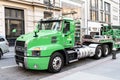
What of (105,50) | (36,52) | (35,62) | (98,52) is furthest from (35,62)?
(105,50)

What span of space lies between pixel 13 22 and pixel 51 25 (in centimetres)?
1144

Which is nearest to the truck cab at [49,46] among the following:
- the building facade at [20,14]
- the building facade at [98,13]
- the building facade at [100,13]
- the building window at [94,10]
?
the building facade at [20,14]

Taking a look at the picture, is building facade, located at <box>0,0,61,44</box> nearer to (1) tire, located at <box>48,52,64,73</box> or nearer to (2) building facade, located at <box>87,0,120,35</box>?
(1) tire, located at <box>48,52,64,73</box>

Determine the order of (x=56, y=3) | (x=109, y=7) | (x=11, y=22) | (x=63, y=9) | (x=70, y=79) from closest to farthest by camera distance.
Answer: (x=70, y=79), (x=11, y=22), (x=56, y=3), (x=63, y=9), (x=109, y=7)

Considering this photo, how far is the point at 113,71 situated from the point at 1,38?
7532 mm

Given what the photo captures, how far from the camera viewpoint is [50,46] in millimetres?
7574

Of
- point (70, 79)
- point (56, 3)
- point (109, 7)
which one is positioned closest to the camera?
point (70, 79)

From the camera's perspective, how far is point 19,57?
25.3ft

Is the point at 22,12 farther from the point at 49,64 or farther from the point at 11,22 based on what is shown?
the point at 49,64

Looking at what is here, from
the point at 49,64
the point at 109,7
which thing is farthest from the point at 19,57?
the point at 109,7

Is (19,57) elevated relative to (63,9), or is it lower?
lower

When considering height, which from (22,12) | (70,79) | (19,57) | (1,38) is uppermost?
(22,12)

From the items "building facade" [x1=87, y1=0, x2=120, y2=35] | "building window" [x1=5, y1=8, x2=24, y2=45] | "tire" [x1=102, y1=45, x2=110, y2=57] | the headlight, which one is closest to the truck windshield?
the headlight

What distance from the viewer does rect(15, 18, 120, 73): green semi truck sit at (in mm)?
7203
